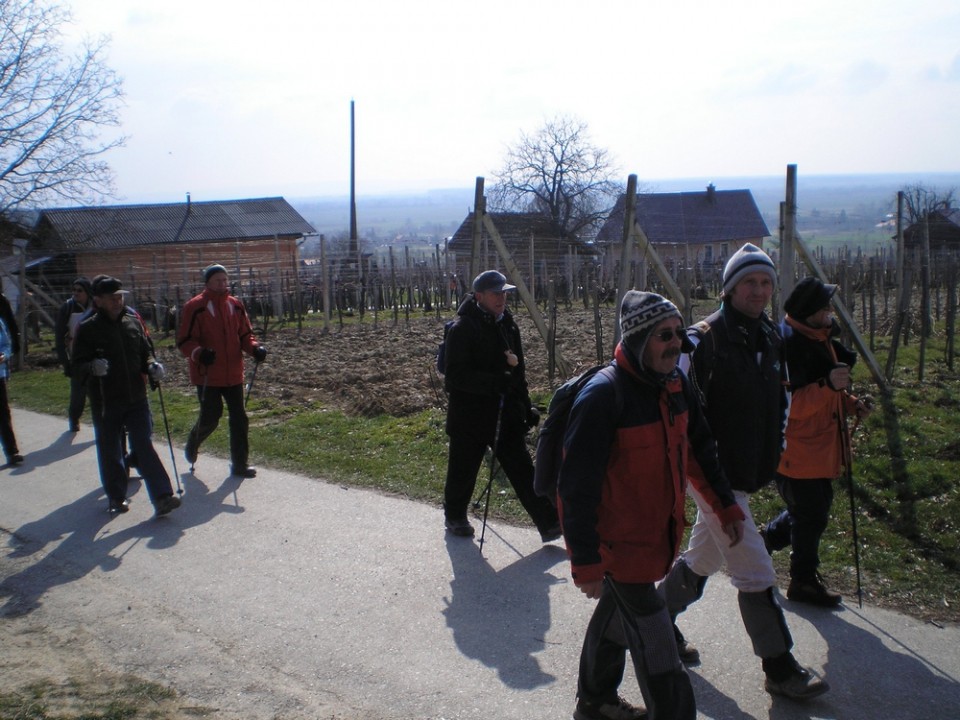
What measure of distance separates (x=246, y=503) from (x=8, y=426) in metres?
3.43

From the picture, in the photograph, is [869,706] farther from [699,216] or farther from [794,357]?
[699,216]

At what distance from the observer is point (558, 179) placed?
141 feet

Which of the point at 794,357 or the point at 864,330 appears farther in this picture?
the point at 864,330

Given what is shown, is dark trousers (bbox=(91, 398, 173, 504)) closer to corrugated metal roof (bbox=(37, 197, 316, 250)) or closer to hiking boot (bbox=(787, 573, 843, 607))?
hiking boot (bbox=(787, 573, 843, 607))

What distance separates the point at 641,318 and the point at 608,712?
164 centimetres

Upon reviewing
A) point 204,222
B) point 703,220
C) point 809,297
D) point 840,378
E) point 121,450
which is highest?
point 204,222

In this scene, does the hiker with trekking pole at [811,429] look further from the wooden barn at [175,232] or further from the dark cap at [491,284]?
the wooden barn at [175,232]

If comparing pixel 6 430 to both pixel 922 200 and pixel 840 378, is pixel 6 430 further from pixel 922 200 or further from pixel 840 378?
pixel 922 200

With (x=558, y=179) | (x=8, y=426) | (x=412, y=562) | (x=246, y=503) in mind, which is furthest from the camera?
(x=558, y=179)

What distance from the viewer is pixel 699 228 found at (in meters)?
45.8

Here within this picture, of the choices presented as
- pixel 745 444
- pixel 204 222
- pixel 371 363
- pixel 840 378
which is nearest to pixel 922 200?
pixel 371 363

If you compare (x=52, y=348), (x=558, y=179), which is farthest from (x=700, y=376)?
(x=558, y=179)

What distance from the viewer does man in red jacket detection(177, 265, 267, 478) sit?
8016 mm

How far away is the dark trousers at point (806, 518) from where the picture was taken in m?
4.70
